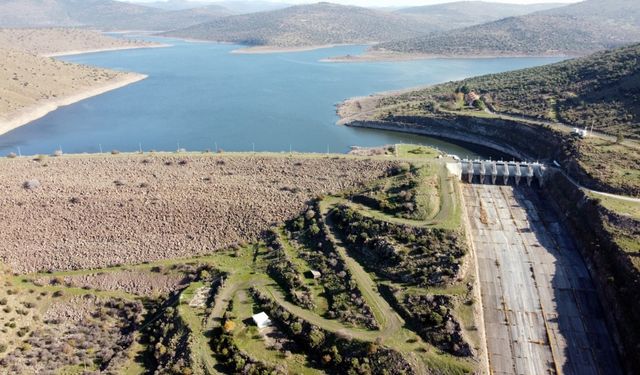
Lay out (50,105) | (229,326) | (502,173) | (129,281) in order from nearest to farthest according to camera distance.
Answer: (229,326) < (129,281) < (502,173) < (50,105)

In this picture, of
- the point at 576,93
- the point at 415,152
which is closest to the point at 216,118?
the point at 415,152

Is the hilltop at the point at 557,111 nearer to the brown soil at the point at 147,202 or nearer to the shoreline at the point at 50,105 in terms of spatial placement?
the brown soil at the point at 147,202

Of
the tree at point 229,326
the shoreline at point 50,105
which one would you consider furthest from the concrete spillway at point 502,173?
the shoreline at point 50,105

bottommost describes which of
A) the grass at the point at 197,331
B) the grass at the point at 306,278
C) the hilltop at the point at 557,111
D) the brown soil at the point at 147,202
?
the grass at the point at 197,331

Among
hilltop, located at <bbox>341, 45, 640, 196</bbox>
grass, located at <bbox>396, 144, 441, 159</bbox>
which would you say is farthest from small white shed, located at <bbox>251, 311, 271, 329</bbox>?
hilltop, located at <bbox>341, 45, 640, 196</bbox>

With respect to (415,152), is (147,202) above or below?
below

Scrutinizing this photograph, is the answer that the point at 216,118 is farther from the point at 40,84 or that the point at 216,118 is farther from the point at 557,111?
the point at 557,111

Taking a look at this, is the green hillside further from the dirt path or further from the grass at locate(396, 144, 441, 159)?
the dirt path
